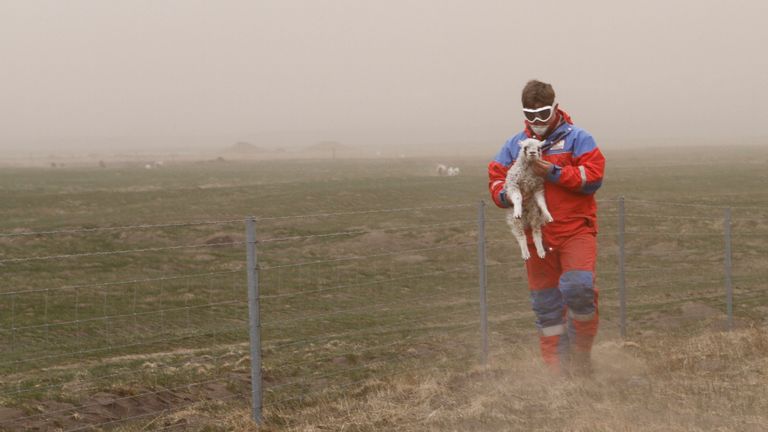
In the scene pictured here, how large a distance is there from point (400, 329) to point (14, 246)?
12.7 m

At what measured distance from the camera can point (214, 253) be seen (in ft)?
72.7

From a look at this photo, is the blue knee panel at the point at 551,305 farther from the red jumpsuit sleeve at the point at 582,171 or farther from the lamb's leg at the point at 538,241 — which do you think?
the red jumpsuit sleeve at the point at 582,171

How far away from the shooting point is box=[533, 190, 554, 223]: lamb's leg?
7.36 metres

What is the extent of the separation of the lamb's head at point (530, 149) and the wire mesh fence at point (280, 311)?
125cm

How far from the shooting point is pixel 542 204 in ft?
24.2

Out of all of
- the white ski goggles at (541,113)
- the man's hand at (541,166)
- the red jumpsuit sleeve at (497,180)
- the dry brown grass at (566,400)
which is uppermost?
the white ski goggles at (541,113)

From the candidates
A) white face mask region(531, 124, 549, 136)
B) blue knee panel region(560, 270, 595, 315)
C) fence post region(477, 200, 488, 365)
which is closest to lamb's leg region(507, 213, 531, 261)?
blue knee panel region(560, 270, 595, 315)

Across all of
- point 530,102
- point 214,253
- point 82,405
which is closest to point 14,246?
point 214,253

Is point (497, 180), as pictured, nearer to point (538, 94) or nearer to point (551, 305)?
point (538, 94)

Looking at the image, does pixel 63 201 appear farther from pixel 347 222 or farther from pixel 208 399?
pixel 208 399

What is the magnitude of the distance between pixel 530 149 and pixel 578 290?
1090 mm

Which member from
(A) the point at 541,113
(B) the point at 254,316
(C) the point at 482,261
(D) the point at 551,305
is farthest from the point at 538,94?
(B) the point at 254,316

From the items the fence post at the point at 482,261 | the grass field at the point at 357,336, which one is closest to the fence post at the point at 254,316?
the grass field at the point at 357,336

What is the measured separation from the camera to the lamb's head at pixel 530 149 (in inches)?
284
